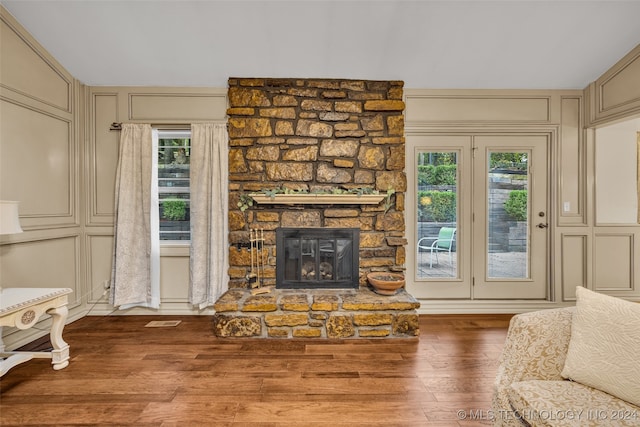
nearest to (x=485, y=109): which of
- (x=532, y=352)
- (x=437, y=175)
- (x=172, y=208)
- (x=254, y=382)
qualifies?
(x=437, y=175)

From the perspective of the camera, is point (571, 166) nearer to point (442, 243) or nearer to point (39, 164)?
point (442, 243)

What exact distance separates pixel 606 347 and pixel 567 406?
12.0 inches

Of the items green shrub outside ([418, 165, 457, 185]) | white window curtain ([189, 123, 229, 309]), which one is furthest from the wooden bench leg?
green shrub outside ([418, 165, 457, 185])

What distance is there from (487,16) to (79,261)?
4456 mm

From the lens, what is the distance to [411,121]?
3463 mm

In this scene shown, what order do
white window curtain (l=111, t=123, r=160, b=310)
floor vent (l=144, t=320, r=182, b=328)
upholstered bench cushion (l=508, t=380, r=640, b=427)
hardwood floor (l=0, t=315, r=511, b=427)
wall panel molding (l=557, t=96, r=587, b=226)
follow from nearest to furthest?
upholstered bench cushion (l=508, t=380, r=640, b=427), hardwood floor (l=0, t=315, r=511, b=427), floor vent (l=144, t=320, r=182, b=328), white window curtain (l=111, t=123, r=160, b=310), wall panel molding (l=557, t=96, r=587, b=226)

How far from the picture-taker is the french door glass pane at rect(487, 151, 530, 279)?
11.5 ft

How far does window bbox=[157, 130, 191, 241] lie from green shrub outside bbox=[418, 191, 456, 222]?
2.58 metres

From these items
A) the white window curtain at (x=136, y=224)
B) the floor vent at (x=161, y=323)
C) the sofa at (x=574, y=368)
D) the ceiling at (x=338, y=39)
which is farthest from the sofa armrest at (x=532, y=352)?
the white window curtain at (x=136, y=224)

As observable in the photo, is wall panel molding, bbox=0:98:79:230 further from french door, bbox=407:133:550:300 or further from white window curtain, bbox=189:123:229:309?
french door, bbox=407:133:550:300

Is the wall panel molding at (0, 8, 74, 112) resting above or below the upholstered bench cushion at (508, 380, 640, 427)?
above

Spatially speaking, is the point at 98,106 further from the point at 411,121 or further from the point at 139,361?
the point at 411,121

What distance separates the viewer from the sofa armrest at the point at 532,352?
1389 mm

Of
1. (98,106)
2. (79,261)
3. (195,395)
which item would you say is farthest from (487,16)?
(79,261)
